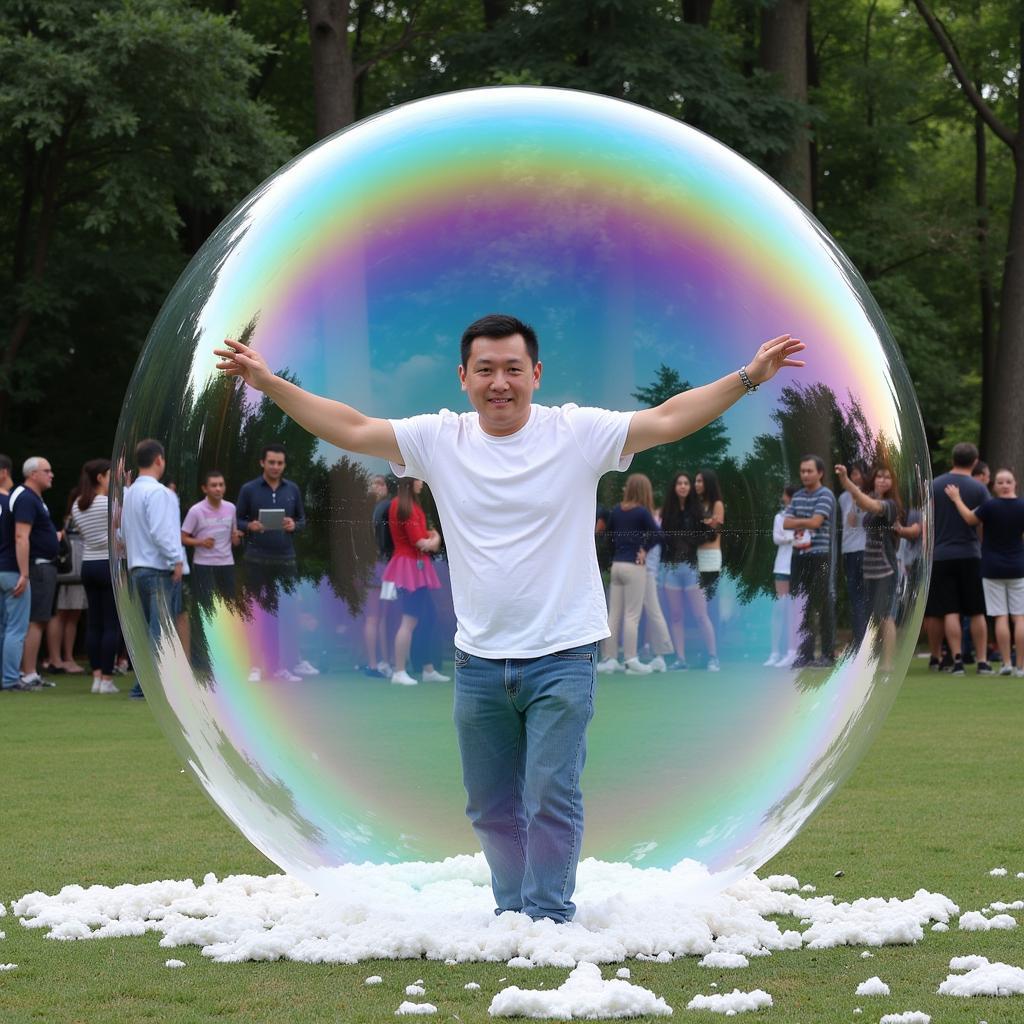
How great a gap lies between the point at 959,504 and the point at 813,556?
33.6 feet

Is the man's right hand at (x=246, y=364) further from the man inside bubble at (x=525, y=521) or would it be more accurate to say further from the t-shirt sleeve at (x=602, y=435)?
the t-shirt sleeve at (x=602, y=435)

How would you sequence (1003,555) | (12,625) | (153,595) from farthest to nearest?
1. (1003,555)
2. (12,625)
3. (153,595)

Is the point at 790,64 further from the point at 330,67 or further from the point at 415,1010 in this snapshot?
the point at 415,1010

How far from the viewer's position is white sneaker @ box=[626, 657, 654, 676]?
444 cm

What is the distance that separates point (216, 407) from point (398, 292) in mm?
625

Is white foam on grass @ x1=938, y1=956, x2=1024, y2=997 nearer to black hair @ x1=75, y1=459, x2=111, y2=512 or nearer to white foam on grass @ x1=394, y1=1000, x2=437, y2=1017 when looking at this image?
→ white foam on grass @ x1=394, y1=1000, x2=437, y2=1017

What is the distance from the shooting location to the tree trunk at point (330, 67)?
18828 mm

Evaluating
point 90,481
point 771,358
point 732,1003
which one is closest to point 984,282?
point 90,481

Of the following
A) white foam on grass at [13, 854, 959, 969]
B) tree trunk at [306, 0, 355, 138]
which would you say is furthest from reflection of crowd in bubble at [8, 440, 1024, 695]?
tree trunk at [306, 0, 355, 138]

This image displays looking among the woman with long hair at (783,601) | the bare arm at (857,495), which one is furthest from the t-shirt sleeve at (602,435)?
the bare arm at (857,495)

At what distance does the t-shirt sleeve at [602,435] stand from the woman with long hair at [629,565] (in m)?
0.10

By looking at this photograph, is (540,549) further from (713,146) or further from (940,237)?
(940,237)

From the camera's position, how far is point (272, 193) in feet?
16.2

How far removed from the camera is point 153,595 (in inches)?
193
